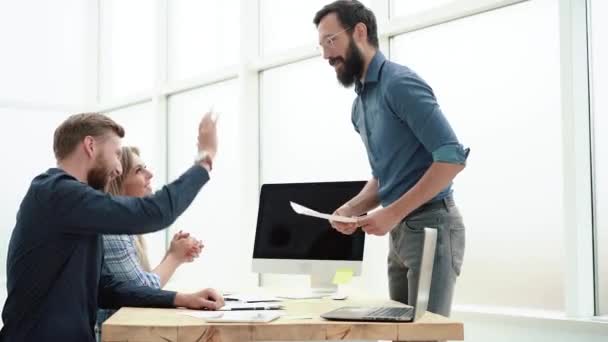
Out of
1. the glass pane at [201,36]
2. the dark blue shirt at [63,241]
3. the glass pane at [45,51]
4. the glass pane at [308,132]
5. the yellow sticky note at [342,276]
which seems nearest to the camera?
the dark blue shirt at [63,241]

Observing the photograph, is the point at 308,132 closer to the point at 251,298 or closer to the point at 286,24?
the point at 286,24

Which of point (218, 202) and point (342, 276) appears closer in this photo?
point (342, 276)

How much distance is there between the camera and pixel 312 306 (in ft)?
6.79

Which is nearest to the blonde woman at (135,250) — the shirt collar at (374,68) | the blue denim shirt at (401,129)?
the blue denim shirt at (401,129)

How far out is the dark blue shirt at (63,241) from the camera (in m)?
1.95

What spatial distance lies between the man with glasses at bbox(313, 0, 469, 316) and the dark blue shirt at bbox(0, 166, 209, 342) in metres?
0.55

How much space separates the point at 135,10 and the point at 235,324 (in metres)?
5.40

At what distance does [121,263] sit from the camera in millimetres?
2275

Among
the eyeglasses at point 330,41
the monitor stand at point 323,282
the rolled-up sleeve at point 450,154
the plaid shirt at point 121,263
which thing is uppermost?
the eyeglasses at point 330,41

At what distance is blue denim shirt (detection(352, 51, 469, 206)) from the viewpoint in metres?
2.17

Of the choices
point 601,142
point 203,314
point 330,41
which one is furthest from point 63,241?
point 601,142

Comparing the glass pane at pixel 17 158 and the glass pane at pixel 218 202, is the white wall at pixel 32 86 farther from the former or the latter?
the glass pane at pixel 218 202

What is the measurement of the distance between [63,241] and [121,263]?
0.31 metres

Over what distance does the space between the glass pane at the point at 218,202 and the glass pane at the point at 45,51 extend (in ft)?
4.77
